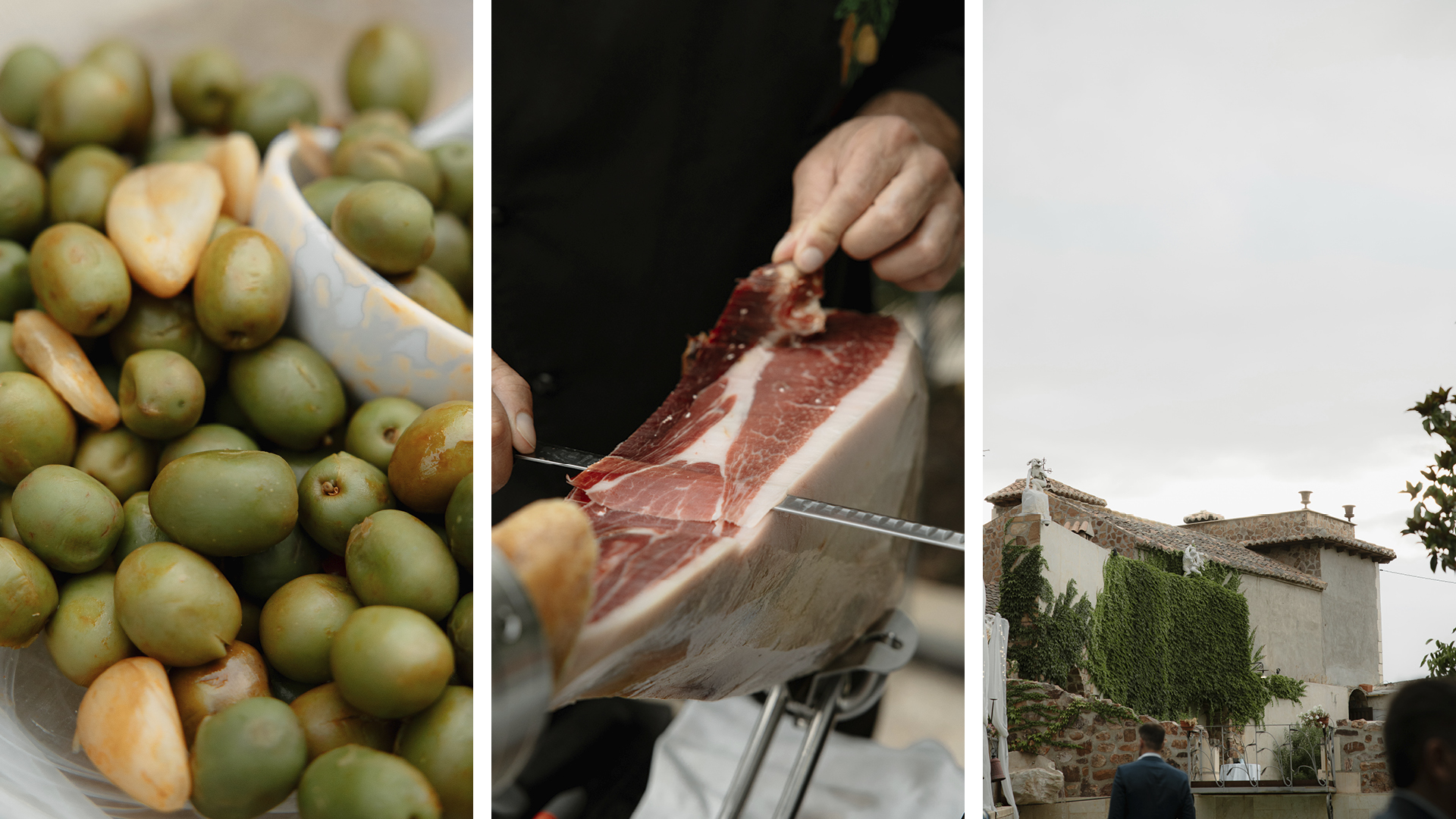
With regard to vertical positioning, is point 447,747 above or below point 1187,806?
above

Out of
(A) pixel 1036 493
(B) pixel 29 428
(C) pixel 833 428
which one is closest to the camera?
(B) pixel 29 428

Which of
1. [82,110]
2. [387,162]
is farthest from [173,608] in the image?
[82,110]

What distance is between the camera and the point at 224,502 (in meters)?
0.82

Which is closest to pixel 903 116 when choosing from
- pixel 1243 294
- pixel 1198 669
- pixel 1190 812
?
pixel 1243 294

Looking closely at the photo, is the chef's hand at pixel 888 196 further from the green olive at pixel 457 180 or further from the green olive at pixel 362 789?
the green olive at pixel 362 789

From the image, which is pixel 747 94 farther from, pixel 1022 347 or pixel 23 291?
pixel 23 291

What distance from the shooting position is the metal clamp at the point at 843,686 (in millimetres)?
1113

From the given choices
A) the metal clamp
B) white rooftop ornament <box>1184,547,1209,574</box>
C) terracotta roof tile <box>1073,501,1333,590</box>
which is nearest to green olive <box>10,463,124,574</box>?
the metal clamp

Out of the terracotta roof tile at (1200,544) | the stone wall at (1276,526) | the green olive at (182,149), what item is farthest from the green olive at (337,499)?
the stone wall at (1276,526)

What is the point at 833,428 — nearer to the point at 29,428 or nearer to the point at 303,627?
the point at 303,627

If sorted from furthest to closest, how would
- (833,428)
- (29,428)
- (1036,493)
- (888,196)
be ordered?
1. (1036,493)
2. (888,196)
3. (833,428)
4. (29,428)

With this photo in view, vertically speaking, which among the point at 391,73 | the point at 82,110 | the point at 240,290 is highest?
the point at 391,73

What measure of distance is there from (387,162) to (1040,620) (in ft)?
3.31

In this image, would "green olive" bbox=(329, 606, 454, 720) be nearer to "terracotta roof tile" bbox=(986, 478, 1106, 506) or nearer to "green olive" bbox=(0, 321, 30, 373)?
"green olive" bbox=(0, 321, 30, 373)
